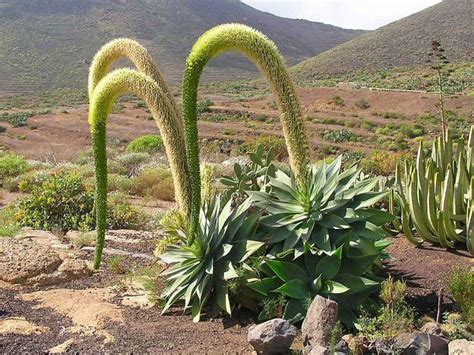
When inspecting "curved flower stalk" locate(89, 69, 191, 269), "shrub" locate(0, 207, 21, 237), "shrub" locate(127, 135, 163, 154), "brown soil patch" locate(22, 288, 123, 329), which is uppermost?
"curved flower stalk" locate(89, 69, 191, 269)

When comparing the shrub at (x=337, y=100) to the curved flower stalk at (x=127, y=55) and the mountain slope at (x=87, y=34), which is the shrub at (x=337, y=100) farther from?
the mountain slope at (x=87, y=34)

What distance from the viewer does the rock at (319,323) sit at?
3.29 metres

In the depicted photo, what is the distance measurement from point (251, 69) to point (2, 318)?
97.1 meters

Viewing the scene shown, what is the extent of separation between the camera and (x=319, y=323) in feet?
11.0

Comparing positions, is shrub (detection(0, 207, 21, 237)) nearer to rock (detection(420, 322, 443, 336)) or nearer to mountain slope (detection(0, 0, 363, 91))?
rock (detection(420, 322, 443, 336))

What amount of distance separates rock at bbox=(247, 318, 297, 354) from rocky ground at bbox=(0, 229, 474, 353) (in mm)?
212

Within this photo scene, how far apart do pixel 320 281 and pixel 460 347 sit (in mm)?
986

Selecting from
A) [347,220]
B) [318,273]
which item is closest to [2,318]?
[318,273]

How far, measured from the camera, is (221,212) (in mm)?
4344

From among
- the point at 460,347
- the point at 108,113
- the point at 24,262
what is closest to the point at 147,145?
the point at 24,262

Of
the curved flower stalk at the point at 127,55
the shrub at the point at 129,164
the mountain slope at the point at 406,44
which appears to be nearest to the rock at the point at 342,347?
the curved flower stalk at the point at 127,55

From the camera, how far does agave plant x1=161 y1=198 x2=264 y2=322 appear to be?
3.99 m

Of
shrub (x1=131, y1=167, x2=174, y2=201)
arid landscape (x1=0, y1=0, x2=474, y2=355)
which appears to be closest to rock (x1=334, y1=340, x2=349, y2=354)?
arid landscape (x1=0, y1=0, x2=474, y2=355)

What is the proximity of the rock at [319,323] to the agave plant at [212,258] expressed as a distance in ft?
2.12
